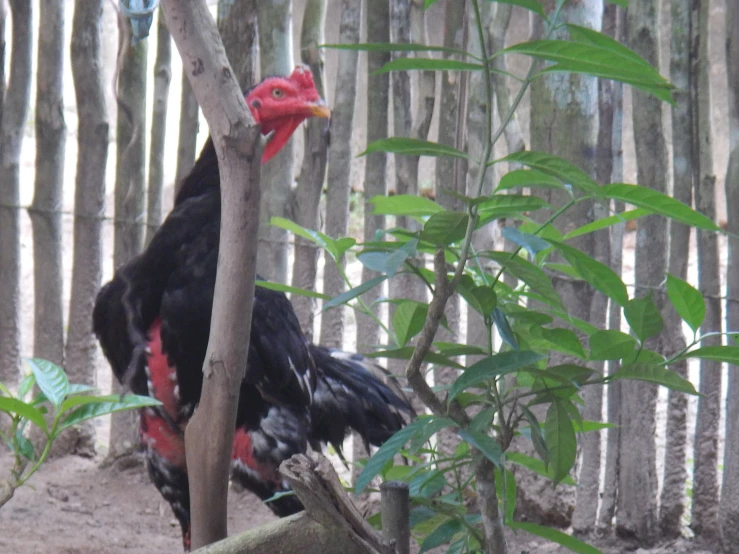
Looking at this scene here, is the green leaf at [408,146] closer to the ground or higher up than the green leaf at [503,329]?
higher up

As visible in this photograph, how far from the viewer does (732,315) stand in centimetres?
235

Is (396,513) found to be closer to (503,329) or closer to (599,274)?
(503,329)

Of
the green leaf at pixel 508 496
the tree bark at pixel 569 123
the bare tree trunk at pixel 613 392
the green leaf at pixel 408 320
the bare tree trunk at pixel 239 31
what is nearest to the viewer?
the green leaf at pixel 408 320

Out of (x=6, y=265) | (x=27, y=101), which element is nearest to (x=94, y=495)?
(x=6, y=265)

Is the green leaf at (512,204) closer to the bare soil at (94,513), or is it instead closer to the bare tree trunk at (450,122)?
the bare tree trunk at (450,122)

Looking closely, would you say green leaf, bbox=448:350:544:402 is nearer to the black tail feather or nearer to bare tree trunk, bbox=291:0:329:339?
the black tail feather

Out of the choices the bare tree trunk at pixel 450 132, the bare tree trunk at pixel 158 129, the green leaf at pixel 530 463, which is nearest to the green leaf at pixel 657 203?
the green leaf at pixel 530 463

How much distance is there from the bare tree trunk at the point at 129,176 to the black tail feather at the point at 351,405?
1.02 meters

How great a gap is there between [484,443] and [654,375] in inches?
8.1

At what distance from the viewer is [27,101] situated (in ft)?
10.8

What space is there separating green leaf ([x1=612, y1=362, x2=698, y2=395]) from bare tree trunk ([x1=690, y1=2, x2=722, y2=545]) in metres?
1.61

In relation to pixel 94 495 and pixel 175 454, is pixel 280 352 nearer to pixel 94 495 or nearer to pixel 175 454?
pixel 175 454

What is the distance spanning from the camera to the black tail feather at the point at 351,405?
242cm

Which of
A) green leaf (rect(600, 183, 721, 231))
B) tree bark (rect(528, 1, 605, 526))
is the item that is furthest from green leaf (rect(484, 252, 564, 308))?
tree bark (rect(528, 1, 605, 526))
